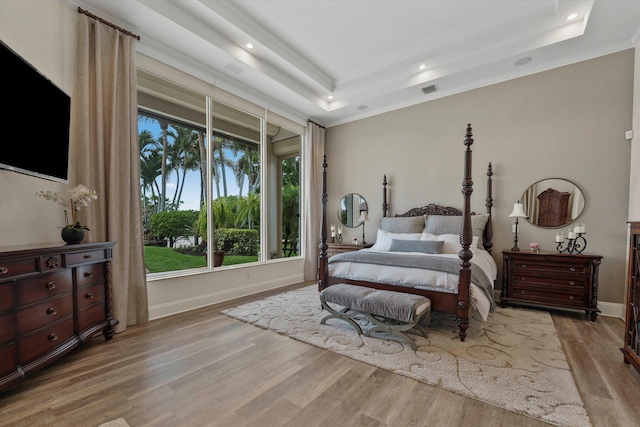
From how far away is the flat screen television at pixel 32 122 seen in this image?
1906mm

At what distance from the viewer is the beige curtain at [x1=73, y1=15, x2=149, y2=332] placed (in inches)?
108

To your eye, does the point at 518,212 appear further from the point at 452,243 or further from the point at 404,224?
the point at 404,224

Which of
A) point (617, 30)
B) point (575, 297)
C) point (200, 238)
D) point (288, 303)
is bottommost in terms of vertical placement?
point (288, 303)

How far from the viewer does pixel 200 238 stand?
4.05m

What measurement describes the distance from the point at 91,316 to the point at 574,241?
211 inches

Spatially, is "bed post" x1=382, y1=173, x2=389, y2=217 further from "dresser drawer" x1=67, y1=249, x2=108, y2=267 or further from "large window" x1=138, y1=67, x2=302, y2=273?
"dresser drawer" x1=67, y1=249, x2=108, y2=267

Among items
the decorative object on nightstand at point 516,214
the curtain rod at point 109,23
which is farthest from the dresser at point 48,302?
the decorative object on nightstand at point 516,214

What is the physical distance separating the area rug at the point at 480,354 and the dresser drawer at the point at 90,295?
134 cm

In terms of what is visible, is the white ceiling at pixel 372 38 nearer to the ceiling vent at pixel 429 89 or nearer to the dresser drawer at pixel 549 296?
the ceiling vent at pixel 429 89

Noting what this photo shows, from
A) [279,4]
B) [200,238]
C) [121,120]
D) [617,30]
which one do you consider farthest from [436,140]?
[121,120]

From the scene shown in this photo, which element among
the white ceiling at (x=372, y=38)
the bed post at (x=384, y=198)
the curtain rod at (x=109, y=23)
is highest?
the white ceiling at (x=372, y=38)

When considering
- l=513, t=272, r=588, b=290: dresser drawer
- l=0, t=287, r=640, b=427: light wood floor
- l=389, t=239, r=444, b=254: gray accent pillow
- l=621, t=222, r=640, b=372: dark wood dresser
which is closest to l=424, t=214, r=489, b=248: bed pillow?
l=389, t=239, r=444, b=254: gray accent pillow

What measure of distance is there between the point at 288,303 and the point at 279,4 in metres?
3.64

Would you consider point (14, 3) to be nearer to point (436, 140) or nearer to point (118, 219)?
point (118, 219)
